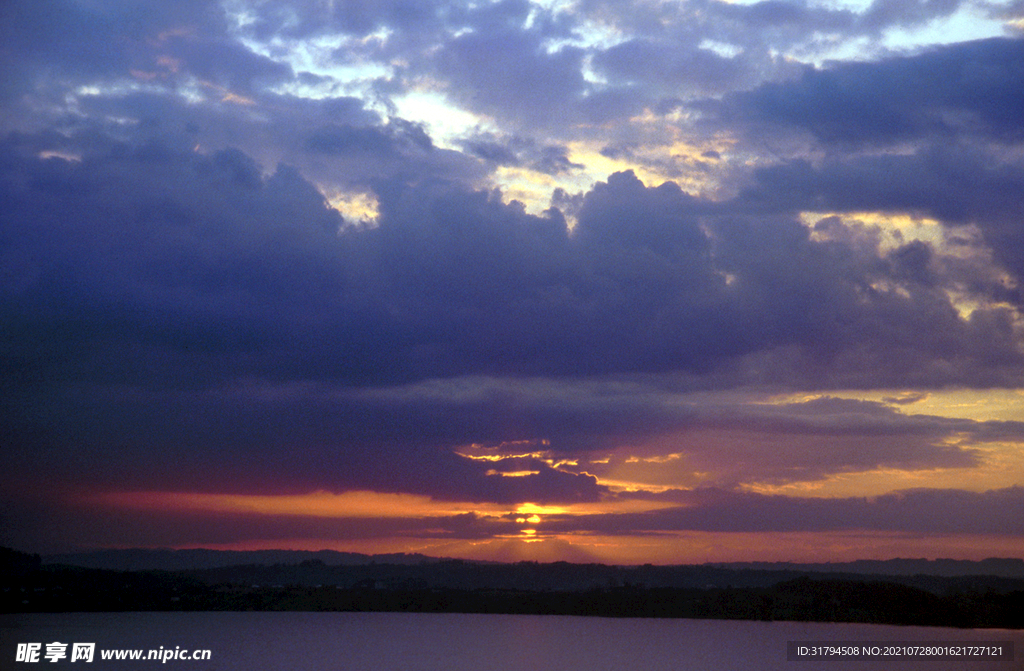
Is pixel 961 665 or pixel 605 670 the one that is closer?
pixel 605 670

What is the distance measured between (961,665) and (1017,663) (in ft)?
203

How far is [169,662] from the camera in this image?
193500 mm

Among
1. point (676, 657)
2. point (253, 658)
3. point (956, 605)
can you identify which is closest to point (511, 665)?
point (676, 657)

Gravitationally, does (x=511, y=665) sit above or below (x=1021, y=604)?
below

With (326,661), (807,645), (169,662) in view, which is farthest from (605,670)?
(169,662)

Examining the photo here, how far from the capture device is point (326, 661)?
628ft

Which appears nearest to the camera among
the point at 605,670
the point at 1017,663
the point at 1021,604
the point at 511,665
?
the point at 1017,663

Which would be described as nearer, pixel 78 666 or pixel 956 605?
pixel 78 666

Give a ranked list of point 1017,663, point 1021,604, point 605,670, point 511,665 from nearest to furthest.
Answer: point 1017,663 < point 1021,604 < point 605,670 < point 511,665

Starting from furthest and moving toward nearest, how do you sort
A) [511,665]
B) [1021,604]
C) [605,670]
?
1. [511,665]
2. [605,670]
3. [1021,604]

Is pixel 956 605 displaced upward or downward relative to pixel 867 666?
upward

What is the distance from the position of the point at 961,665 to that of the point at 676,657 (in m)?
56.8

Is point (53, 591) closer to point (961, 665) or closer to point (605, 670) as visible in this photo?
point (605, 670)

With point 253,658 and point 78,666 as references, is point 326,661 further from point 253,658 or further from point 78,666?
point 78,666
